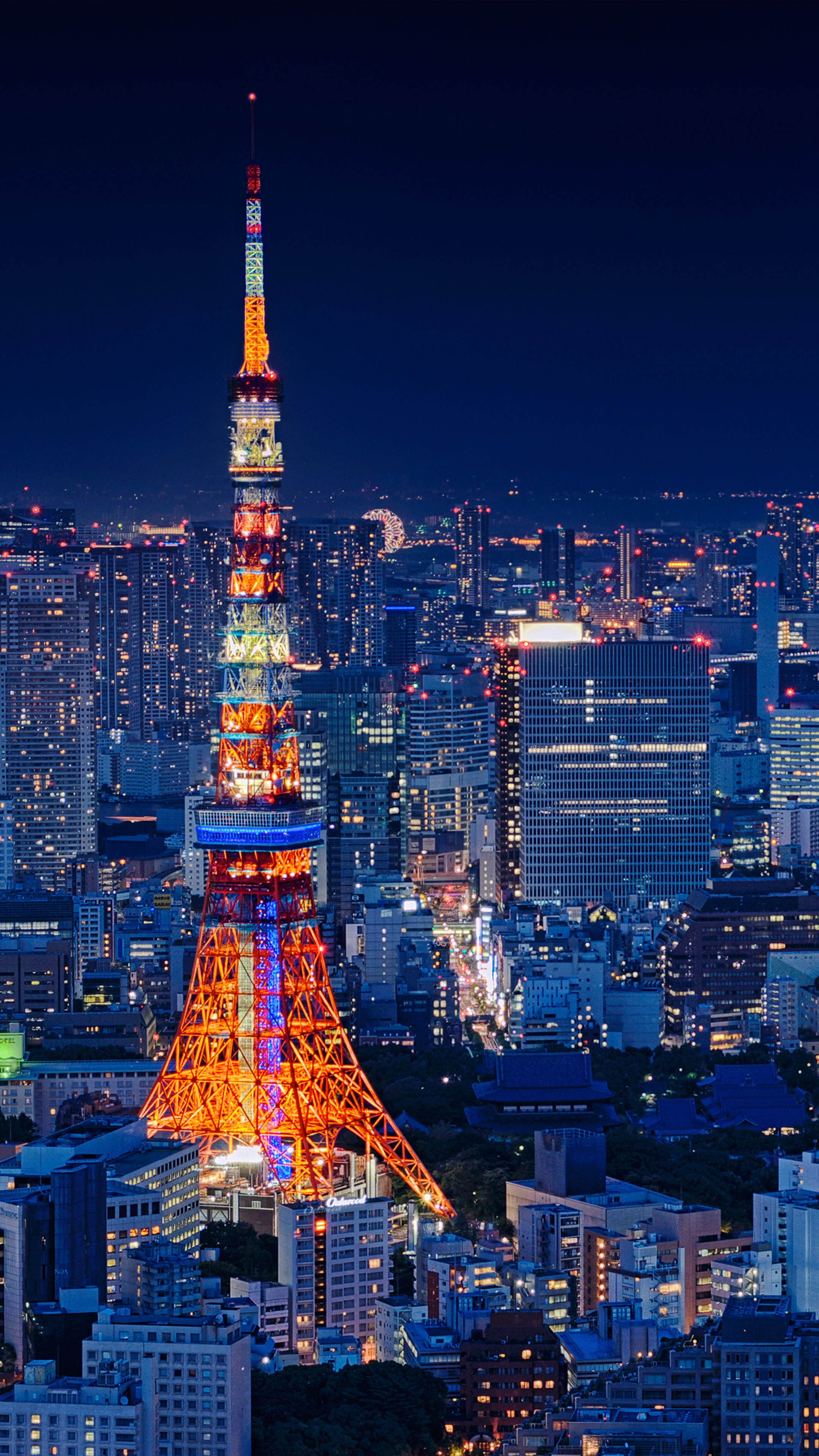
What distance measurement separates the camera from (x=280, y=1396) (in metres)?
26.0

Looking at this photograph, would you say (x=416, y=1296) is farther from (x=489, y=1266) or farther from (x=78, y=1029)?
(x=78, y=1029)

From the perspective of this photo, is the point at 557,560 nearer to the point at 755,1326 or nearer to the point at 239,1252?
the point at 239,1252

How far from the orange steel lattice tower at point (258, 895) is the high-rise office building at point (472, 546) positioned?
2273 inches

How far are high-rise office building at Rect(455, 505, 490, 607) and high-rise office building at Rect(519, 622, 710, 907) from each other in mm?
38256

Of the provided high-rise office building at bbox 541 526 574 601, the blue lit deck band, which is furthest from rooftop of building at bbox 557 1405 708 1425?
high-rise office building at bbox 541 526 574 601

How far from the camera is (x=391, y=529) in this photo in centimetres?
9506

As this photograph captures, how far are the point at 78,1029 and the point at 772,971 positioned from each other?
9.47 m

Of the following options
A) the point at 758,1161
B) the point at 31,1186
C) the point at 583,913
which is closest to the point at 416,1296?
the point at 31,1186

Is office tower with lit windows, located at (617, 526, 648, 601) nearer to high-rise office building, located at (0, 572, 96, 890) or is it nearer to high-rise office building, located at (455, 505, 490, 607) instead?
high-rise office building, located at (455, 505, 490, 607)

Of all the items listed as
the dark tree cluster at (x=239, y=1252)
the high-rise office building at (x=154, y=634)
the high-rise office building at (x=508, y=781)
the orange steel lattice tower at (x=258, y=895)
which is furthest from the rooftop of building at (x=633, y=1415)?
the high-rise office building at (x=154, y=634)

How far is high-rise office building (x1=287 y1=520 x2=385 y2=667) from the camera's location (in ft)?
268

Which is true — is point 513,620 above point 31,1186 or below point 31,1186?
above

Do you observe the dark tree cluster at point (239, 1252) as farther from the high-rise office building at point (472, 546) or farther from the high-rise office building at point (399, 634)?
the high-rise office building at point (472, 546)

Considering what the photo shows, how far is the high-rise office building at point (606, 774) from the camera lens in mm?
55844
